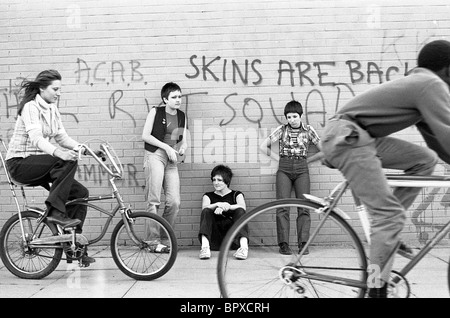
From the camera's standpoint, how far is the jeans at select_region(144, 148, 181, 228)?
250 inches

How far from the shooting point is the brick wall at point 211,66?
672 centimetres

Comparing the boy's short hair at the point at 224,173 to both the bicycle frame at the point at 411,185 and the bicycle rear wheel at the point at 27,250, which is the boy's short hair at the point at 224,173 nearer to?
the bicycle rear wheel at the point at 27,250

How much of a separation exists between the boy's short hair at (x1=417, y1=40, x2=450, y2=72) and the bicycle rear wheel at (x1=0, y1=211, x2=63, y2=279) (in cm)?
345

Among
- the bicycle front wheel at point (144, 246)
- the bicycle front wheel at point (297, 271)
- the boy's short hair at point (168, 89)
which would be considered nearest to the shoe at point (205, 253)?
the bicycle front wheel at point (144, 246)

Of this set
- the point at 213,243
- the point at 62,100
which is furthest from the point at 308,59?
the point at 62,100

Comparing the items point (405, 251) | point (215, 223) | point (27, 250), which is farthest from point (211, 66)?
point (405, 251)

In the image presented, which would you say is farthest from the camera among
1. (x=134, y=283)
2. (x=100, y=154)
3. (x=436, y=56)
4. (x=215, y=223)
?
(x=215, y=223)

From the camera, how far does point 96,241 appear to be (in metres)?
5.25

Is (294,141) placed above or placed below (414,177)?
above

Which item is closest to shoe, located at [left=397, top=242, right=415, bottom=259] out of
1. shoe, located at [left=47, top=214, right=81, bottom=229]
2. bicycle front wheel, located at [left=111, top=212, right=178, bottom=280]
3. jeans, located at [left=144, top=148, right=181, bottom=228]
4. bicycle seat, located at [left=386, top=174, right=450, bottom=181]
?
bicycle seat, located at [left=386, top=174, right=450, bottom=181]

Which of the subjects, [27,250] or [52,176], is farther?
[27,250]

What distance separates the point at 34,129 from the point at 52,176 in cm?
45

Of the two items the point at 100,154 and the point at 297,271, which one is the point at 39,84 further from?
the point at 297,271

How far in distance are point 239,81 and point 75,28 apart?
2.06 meters
